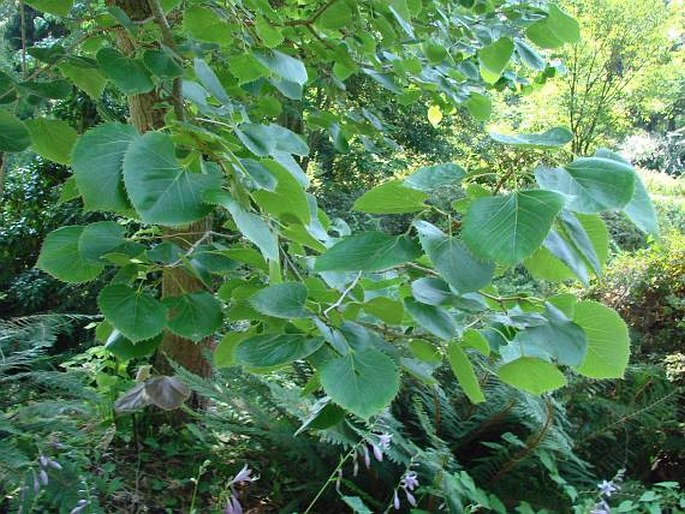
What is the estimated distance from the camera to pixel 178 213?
492mm

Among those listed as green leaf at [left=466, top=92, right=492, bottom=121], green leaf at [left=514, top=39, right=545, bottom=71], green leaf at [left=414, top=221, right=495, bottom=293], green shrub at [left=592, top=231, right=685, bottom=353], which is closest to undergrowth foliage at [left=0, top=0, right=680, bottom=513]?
green leaf at [left=414, top=221, right=495, bottom=293]

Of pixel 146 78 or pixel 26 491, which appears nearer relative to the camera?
pixel 146 78

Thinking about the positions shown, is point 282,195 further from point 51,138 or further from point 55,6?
point 55,6

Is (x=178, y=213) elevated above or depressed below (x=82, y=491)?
above

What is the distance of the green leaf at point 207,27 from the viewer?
89 centimetres

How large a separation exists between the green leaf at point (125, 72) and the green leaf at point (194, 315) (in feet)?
0.87

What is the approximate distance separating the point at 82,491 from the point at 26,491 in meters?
0.16

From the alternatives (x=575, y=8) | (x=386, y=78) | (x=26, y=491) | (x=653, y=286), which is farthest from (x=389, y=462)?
(x=575, y=8)

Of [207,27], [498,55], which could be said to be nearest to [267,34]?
[207,27]

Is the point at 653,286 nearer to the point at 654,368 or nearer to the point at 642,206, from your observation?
the point at 654,368

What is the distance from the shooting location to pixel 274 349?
54 cm

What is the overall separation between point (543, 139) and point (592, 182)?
2.1 inches

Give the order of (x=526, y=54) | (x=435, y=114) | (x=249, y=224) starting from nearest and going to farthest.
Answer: (x=249, y=224) → (x=526, y=54) → (x=435, y=114)

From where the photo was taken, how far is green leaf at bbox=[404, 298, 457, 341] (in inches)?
22.2
